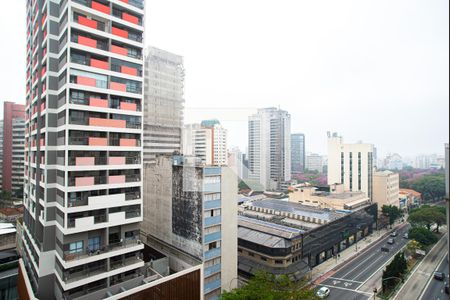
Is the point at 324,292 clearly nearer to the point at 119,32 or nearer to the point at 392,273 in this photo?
the point at 392,273

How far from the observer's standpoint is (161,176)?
12.9 meters

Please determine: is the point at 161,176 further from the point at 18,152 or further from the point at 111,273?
the point at 18,152

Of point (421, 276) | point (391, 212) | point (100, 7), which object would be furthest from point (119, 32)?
point (391, 212)

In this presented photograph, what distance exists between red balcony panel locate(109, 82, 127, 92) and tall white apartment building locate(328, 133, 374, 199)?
28973mm

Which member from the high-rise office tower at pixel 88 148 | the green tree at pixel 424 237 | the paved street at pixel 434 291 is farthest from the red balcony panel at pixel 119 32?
the green tree at pixel 424 237

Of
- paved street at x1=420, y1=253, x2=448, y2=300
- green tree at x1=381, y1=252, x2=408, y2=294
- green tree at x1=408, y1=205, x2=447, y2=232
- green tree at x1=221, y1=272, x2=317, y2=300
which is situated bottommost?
paved street at x1=420, y1=253, x2=448, y2=300

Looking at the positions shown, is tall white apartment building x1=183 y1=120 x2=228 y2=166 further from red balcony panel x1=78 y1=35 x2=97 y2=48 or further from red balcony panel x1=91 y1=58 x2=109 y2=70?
red balcony panel x1=78 y1=35 x2=97 y2=48

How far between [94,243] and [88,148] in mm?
3332

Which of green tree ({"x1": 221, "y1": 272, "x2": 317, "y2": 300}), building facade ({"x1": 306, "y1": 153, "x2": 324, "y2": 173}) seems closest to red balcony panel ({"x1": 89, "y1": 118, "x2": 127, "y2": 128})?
green tree ({"x1": 221, "y1": 272, "x2": 317, "y2": 300})

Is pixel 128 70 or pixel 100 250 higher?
pixel 128 70

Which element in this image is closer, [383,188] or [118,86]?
[118,86]

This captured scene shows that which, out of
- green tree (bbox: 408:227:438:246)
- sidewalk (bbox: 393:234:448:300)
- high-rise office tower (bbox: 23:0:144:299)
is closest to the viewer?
high-rise office tower (bbox: 23:0:144:299)

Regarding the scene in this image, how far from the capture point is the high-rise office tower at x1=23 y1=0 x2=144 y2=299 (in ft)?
26.2

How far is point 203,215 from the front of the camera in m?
10.7
